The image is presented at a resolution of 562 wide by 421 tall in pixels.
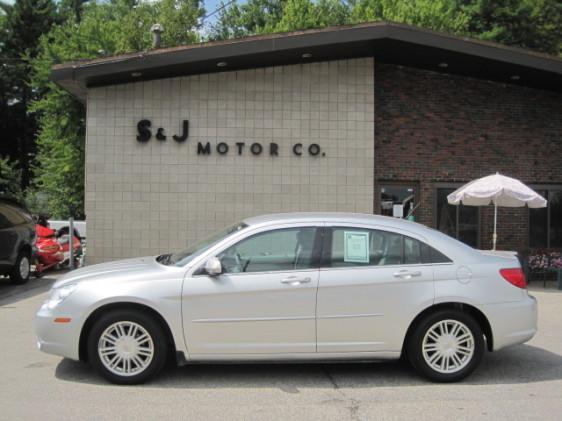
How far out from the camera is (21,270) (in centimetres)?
1255

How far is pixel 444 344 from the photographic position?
19.7 feet

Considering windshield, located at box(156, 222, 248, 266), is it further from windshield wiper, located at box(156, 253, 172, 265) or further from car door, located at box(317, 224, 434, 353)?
car door, located at box(317, 224, 434, 353)

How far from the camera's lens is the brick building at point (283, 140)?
44.3 ft

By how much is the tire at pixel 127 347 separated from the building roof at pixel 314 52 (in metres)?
7.89

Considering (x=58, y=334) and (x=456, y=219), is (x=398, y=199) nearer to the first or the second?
(x=456, y=219)

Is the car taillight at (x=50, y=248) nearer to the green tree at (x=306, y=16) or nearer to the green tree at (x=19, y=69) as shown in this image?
the green tree at (x=306, y=16)

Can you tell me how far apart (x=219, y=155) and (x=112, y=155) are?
7.45 feet

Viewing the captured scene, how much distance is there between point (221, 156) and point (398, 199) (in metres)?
4.08

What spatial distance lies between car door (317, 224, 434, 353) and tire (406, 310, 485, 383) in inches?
6.8

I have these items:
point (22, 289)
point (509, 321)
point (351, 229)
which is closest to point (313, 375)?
point (351, 229)

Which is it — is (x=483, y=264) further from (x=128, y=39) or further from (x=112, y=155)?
(x=128, y=39)

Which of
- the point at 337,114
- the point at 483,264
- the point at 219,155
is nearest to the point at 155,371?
the point at 483,264

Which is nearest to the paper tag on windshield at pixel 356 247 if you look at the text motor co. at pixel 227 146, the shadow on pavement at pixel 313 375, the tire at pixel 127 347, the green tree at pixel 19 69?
the shadow on pavement at pixel 313 375

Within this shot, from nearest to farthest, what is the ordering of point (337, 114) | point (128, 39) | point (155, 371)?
1. point (155, 371)
2. point (337, 114)
3. point (128, 39)
